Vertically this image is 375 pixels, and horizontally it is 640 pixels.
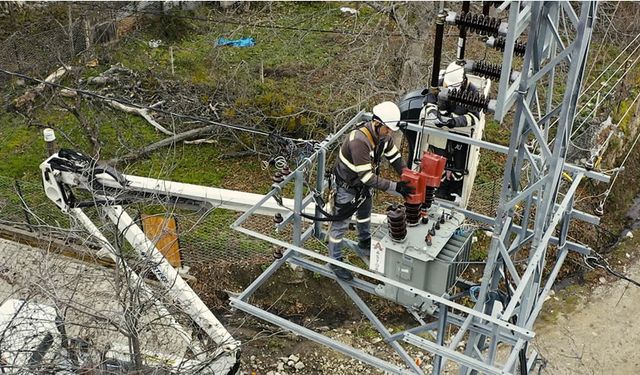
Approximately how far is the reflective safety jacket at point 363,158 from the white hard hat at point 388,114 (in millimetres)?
188

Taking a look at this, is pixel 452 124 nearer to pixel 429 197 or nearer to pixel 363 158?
pixel 429 197

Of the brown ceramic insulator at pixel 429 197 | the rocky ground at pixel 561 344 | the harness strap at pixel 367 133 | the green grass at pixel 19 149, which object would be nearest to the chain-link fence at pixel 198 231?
the green grass at pixel 19 149

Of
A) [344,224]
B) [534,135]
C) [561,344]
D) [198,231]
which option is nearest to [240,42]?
[198,231]

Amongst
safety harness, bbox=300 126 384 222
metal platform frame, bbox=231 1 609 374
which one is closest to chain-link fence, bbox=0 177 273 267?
metal platform frame, bbox=231 1 609 374

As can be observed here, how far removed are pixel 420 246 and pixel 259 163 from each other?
9516mm

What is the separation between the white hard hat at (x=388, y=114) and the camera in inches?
343

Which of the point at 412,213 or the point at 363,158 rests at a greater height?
the point at 363,158

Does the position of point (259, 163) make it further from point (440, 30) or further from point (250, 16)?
point (440, 30)

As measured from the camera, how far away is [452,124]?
30.0 feet

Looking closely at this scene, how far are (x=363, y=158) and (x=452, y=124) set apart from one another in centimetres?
128

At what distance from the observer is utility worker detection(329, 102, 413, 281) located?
8.71m

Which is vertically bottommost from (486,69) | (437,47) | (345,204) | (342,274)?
(342,274)

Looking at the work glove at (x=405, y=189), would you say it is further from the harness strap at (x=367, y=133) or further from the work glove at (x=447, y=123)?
the work glove at (x=447, y=123)

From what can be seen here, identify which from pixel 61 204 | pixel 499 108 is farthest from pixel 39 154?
pixel 499 108
